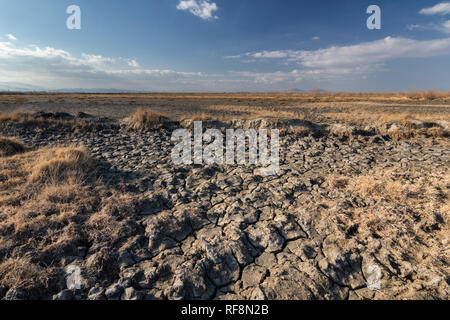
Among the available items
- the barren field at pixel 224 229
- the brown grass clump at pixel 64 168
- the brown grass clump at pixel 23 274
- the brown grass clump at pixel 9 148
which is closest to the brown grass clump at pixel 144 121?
the brown grass clump at pixel 9 148

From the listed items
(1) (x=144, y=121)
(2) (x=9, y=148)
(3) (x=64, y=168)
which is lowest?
A: (3) (x=64, y=168)

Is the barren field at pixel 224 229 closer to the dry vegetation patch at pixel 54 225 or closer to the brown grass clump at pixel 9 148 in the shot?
the dry vegetation patch at pixel 54 225

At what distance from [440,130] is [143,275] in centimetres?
1179

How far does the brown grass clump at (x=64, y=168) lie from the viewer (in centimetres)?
479

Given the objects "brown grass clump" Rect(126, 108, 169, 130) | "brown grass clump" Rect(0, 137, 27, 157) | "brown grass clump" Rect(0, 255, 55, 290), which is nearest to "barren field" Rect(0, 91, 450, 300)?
"brown grass clump" Rect(0, 255, 55, 290)

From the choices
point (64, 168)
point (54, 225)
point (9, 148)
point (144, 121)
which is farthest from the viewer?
point (144, 121)

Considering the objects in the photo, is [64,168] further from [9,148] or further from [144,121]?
[144,121]

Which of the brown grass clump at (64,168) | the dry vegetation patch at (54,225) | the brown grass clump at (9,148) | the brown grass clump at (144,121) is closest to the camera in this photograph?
the dry vegetation patch at (54,225)

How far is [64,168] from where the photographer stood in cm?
527

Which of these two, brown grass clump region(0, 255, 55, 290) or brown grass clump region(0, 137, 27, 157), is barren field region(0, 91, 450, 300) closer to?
brown grass clump region(0, 255, 55, 290)

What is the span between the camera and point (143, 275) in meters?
2.67

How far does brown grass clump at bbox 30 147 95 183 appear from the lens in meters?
4.79

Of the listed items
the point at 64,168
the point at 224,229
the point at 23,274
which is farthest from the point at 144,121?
the point at 23,274
